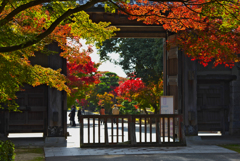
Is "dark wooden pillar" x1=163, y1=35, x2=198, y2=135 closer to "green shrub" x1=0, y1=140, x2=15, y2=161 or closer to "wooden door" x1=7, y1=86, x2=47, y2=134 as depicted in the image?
"wooden door" x1=7, y1=86, x2=47, y2=134

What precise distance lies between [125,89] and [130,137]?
1459 centimetres

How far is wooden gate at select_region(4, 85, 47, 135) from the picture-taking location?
14727 mm

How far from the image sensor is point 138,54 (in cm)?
2331

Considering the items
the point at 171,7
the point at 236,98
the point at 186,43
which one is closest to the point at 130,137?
the point at 186,43

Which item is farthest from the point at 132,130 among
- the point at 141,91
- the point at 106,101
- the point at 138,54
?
the point at 106,101

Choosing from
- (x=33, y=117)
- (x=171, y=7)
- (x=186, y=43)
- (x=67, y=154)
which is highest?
(x=171, y=7)

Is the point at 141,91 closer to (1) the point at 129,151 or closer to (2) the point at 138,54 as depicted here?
(2) the point at 138,54

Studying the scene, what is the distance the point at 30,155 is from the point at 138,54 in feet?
44.8

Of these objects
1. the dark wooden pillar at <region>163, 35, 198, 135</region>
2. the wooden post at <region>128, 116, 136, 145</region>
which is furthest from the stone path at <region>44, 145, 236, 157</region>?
the dark wooden pillar at <region>163, 35, 198, 135</region>

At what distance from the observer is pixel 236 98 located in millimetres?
15711

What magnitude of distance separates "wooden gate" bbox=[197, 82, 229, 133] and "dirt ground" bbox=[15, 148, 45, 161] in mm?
7211

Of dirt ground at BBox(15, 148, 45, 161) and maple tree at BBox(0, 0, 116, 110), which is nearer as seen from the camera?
maple tree at BBox(0, 0, 116, 110)

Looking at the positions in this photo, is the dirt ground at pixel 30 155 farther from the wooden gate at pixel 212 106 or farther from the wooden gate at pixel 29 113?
the wooden gate at pixel 212 106

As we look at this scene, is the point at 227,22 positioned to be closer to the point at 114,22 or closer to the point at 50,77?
the point at 50,77
